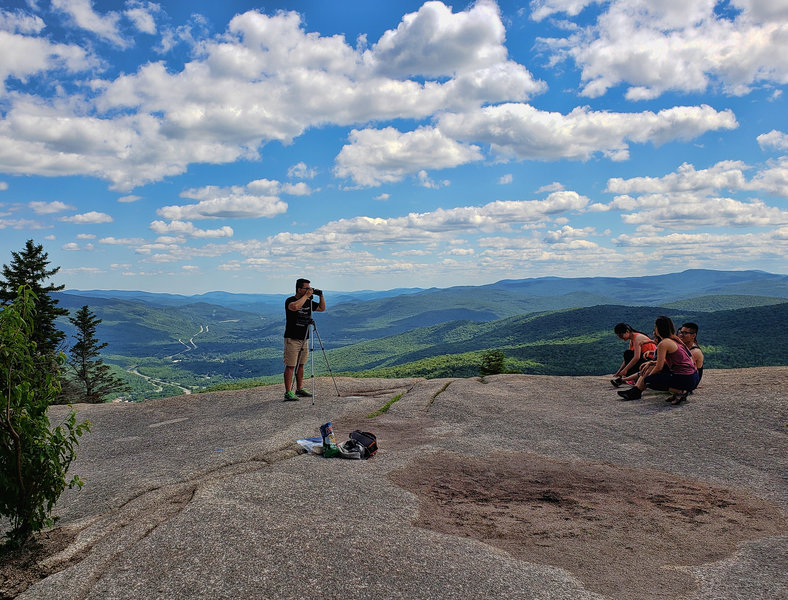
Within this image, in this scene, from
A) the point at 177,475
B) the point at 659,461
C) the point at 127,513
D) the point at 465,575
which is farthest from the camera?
the point at 659,461

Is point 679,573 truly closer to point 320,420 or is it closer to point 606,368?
point 320,420

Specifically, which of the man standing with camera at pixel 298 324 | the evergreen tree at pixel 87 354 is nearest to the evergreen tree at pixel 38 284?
the evergreen tree at pixel 87 354

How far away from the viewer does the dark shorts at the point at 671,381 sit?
535 inches

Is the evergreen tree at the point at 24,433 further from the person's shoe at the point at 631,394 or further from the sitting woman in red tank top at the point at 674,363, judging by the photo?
the person's shoe at the point at 631,394

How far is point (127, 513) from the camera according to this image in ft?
23.9

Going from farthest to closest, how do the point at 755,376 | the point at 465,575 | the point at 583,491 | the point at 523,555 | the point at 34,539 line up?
1. the point at 755,376
2. the point at 583,491
3. the point at 34,539
4. the point at 523,555
5. the point at 465,575

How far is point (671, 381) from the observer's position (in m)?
13.9

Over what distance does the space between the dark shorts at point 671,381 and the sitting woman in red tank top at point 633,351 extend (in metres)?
1.61

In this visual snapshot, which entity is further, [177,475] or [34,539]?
[177,475]

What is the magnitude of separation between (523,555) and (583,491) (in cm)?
284

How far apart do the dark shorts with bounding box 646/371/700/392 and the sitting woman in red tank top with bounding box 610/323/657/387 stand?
1.61 metres

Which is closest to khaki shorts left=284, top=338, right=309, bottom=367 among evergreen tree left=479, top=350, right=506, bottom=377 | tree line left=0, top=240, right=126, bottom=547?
tree line left=0, top=240, right=126, bottom=547

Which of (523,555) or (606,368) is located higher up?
(523,555)

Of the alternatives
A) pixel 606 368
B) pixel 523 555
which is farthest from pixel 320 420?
pixel 606 368
